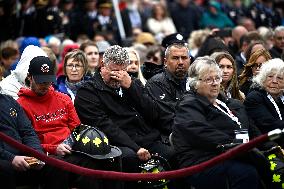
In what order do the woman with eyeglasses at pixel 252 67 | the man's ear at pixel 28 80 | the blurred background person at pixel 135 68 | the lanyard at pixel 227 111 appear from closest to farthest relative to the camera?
the lanyard at pixel 227 111
the man's ear at pixel 28 80
the woman with eyeglasses at pixel 252 67
the blurred background person at pixel 135 68

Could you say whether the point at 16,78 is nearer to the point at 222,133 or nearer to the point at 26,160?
the point at 26,160

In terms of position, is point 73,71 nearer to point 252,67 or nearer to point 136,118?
point 136,118

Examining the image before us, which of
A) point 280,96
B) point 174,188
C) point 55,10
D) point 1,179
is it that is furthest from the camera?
point 55,10

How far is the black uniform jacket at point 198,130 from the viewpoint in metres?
9.36

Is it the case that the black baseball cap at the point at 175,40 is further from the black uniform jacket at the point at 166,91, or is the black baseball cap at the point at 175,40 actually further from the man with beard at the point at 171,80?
the black uniform jacket at the point at 166,91

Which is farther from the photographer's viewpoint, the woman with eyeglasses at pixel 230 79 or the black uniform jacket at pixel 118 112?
the woman with eyeglasses at pixel 230 79

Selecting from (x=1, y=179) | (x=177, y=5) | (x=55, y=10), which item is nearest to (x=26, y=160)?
(x=1, y=179)

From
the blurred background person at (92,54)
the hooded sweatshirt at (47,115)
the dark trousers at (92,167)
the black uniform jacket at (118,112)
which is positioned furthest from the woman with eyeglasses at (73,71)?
the dark trousers at (92,167)

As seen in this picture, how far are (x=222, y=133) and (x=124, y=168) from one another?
54.3 inches

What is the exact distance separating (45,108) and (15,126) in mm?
559

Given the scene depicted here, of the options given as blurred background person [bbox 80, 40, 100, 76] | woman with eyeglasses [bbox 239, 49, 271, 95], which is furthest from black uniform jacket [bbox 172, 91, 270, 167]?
blurred background person [bbox 80, 40, 100, 76]

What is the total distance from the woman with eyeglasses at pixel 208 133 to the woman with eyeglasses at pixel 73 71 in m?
2.51

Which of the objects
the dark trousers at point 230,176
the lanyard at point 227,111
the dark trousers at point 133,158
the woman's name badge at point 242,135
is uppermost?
the lanyard at point 227,111

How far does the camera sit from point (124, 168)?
1020 centimetres
